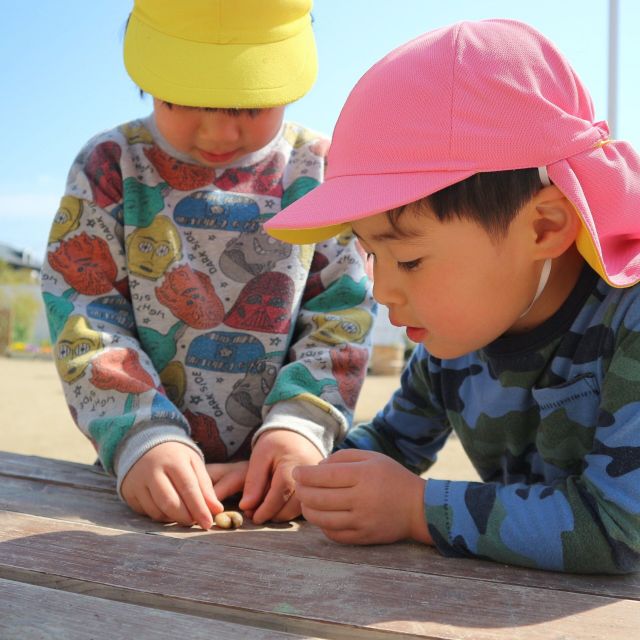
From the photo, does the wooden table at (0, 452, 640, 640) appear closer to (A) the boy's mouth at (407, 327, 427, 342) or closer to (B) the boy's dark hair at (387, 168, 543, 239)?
(A) the boy's mouth at (407, 327, 427, 342)

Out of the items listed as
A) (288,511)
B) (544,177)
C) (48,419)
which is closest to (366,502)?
(288,511)

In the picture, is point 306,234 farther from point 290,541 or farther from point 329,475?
point 290,541

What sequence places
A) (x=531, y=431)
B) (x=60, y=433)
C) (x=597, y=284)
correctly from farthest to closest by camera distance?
(x=60, y=433) < (x=531, y=431) < (x=597, y=284)

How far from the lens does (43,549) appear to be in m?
1.18

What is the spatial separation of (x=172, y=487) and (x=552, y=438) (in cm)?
68

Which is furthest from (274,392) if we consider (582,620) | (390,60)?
(582,620)

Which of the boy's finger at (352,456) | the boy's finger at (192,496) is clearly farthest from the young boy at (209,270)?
the boy's finger at (352,456)

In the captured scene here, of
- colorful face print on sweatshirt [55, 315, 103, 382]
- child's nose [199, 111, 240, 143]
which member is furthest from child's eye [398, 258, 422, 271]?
colorful face print on sweatshirt [55, 315, 103, 382]

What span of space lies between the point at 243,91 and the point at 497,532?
3.34 feet

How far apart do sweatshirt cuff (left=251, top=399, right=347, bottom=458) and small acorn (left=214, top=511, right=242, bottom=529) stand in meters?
0.26

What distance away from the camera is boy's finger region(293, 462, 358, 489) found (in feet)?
4.22

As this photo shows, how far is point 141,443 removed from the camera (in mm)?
1527

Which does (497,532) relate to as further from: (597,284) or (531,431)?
(597,284)

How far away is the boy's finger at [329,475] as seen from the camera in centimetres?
129
